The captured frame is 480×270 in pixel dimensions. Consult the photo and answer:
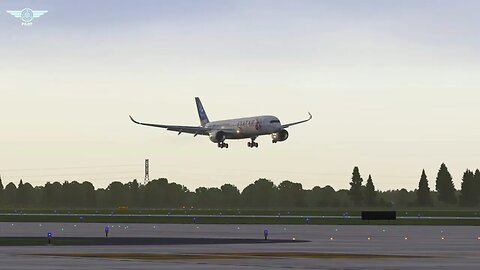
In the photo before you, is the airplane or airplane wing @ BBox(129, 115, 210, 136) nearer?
the airplane

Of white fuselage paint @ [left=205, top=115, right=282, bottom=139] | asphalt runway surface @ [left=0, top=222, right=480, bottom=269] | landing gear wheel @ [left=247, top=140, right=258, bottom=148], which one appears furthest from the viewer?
landing gear wheel @ [left=247, top=140, right=258, bottom=148]

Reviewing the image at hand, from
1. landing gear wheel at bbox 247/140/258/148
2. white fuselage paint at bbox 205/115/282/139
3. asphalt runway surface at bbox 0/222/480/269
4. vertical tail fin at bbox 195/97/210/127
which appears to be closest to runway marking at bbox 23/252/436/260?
asphalt runway surface at bbox 0/222/480/269

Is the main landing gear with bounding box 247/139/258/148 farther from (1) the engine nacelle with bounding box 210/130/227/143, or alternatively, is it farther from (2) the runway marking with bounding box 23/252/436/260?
(2) the runway marking with bounding box 23/252/436/260

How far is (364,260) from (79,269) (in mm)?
14025

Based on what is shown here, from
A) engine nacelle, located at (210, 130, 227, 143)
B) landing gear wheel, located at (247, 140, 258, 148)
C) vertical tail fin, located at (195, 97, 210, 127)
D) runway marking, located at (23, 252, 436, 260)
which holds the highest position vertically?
vertical tail fin, located at (195, 97, 210, 127)

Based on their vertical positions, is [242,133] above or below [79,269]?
above

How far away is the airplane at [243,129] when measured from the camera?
133 metres

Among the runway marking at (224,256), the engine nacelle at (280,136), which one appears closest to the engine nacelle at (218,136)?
the engine nacelle at (280,136)

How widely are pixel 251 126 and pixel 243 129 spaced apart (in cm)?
171

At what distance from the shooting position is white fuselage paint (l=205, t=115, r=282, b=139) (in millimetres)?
133250

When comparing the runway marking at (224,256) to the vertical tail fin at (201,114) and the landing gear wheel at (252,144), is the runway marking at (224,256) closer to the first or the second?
the landing gear wheel at (252,144)

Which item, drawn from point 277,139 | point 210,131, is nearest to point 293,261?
point 277,139

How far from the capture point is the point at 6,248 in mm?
61719

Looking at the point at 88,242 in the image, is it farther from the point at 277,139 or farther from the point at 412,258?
the point at 277,139
